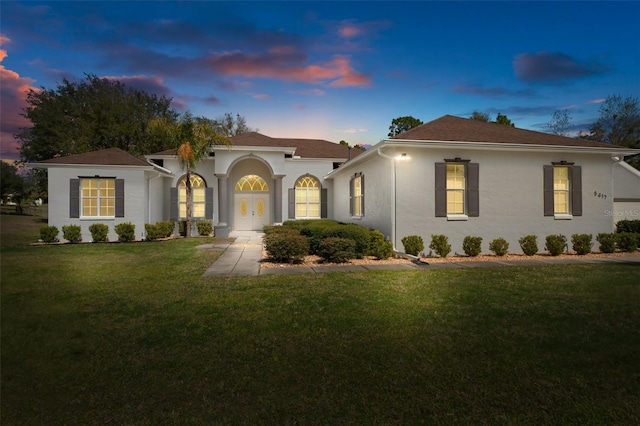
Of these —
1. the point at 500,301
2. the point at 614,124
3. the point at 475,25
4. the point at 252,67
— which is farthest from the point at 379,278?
the point at 614,124

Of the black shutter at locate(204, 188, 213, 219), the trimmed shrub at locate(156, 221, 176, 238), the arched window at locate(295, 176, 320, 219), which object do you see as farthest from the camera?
the arched window at locate(295, 176, 320, 219)

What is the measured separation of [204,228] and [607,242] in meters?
17.8

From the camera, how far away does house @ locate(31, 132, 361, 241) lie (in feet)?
55.5

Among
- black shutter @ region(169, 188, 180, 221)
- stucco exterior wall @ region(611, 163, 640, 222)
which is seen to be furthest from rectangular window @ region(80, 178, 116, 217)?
stucco exterior wall @ region(611, 163, 640, 222)

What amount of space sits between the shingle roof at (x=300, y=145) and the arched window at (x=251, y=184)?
2275 millimetres

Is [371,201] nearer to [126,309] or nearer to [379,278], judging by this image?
[379,278]

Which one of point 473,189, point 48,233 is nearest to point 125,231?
point 48,233

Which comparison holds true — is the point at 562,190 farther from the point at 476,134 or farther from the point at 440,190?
the point at 440,190

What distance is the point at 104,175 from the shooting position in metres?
17.1

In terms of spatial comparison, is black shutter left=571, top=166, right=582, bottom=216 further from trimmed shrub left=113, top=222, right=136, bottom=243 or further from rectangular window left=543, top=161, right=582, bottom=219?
trimmed shrub left=113, top=222, right=136, bottom=243

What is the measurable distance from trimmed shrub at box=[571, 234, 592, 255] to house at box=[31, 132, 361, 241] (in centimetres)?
1220

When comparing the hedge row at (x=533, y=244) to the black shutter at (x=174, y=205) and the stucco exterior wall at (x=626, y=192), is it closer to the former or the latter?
the stucco exterior wall at (x=626, y=192)

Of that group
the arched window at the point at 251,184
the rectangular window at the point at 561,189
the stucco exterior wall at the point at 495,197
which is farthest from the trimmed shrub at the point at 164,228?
the rectangular window at the point at 561,189

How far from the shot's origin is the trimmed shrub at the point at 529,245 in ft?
38.9
